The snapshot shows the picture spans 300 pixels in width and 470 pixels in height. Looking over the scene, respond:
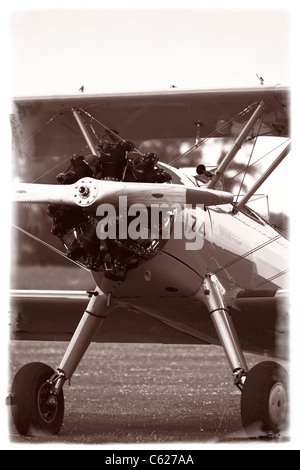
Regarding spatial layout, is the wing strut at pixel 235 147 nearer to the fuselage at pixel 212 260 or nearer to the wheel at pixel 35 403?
the fuselage at pixel 212 260

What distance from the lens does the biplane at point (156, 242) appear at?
7.51 meters

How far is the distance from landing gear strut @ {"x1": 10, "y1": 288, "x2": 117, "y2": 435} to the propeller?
1167 mm

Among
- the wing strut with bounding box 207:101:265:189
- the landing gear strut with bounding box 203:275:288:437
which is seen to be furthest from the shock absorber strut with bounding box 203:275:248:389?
the wing strut with bounding box 207:101:265:189

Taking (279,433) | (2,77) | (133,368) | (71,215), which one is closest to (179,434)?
(279,433)

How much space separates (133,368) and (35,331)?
22.5 ft

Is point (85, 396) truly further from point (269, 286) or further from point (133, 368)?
point (133, 368)

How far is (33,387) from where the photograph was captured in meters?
8.22

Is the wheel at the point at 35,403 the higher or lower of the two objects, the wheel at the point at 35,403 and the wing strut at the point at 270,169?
the lower

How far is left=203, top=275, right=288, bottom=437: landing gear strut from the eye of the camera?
759 centimetres

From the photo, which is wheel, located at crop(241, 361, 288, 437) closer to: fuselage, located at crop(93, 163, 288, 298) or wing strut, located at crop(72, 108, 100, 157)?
fuselage, located at crop(93, 163, 288, 298)

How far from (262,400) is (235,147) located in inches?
79.1

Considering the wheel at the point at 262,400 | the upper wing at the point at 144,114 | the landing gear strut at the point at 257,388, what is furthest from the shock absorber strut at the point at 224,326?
the upper wing at the point at 144,114

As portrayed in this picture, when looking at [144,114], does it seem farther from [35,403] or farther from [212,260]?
[35,403]

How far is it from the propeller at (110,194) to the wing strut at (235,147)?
655 millimetres
